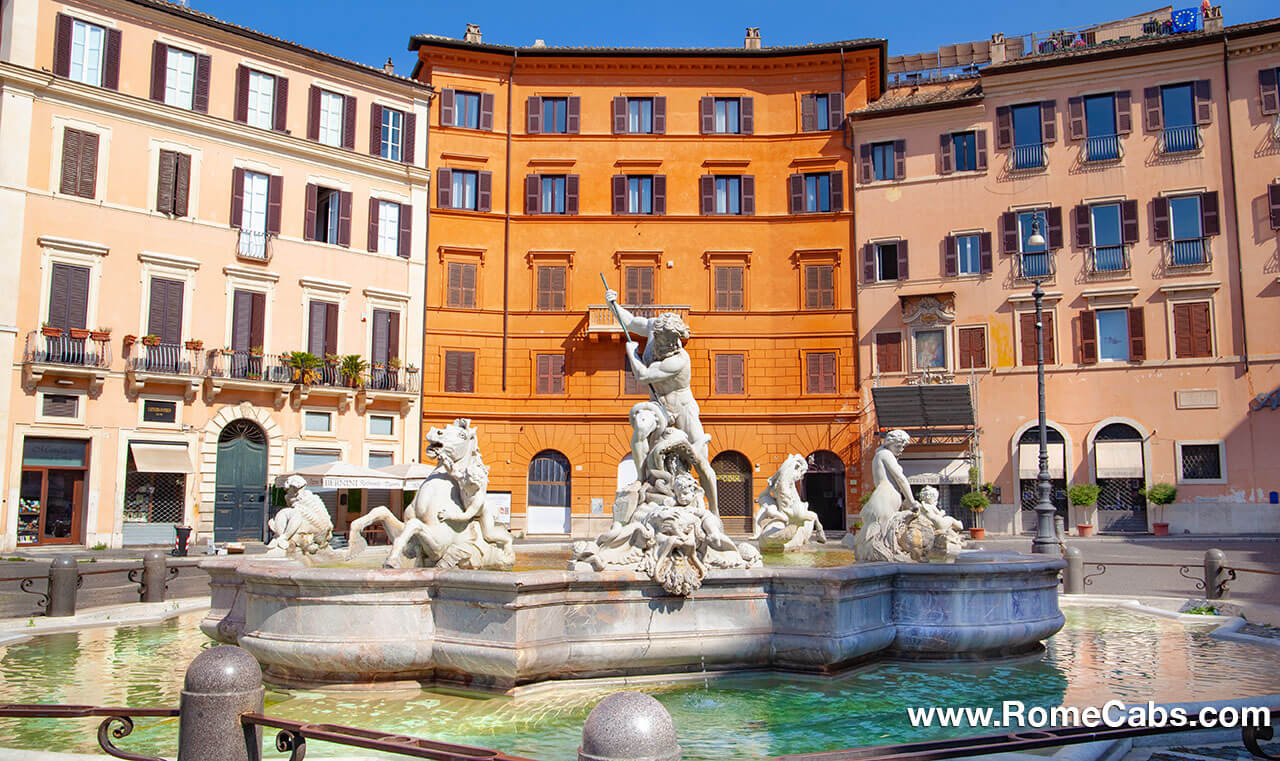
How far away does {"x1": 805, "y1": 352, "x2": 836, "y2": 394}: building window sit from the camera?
36.8 meters

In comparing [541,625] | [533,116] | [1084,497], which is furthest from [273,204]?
[541,625]

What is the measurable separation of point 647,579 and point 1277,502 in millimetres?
30671

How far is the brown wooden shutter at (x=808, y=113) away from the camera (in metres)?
38.4

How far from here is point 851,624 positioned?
7770mm

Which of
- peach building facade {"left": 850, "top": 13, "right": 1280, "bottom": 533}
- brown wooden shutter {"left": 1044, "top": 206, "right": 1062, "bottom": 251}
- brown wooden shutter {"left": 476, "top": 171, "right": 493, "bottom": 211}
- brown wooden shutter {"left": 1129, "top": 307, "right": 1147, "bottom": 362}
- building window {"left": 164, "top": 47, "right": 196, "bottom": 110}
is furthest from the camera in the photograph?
brown wooden shutter {"left": 476, "top": 171, "right": 493, "bottom": 211}

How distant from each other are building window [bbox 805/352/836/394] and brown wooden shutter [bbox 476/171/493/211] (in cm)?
1296

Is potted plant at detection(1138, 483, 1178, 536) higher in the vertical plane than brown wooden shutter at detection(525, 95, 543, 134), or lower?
lower

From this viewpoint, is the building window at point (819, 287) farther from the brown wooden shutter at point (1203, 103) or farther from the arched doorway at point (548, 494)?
the brown wooden shutter at point (1203, 103)

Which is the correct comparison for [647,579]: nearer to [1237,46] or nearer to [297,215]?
[297,215]

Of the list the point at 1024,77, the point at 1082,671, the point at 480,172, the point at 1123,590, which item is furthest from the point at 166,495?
the point at 1024,77

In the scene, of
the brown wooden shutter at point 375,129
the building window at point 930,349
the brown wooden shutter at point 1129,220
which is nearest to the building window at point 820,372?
the building window at point 930,349

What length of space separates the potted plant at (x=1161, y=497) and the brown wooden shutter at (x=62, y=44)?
34527mm

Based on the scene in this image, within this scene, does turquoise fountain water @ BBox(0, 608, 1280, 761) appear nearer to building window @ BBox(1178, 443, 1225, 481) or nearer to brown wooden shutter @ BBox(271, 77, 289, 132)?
building window @ BBox(1178, 443, 1225, 481)

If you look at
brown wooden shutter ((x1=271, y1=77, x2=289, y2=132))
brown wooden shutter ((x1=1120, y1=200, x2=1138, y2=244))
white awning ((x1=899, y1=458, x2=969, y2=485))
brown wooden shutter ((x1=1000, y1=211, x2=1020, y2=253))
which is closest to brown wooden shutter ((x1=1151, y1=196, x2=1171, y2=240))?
brown wooden shutter ((x1=1120, y1=200, x2=1138, y2=244))
